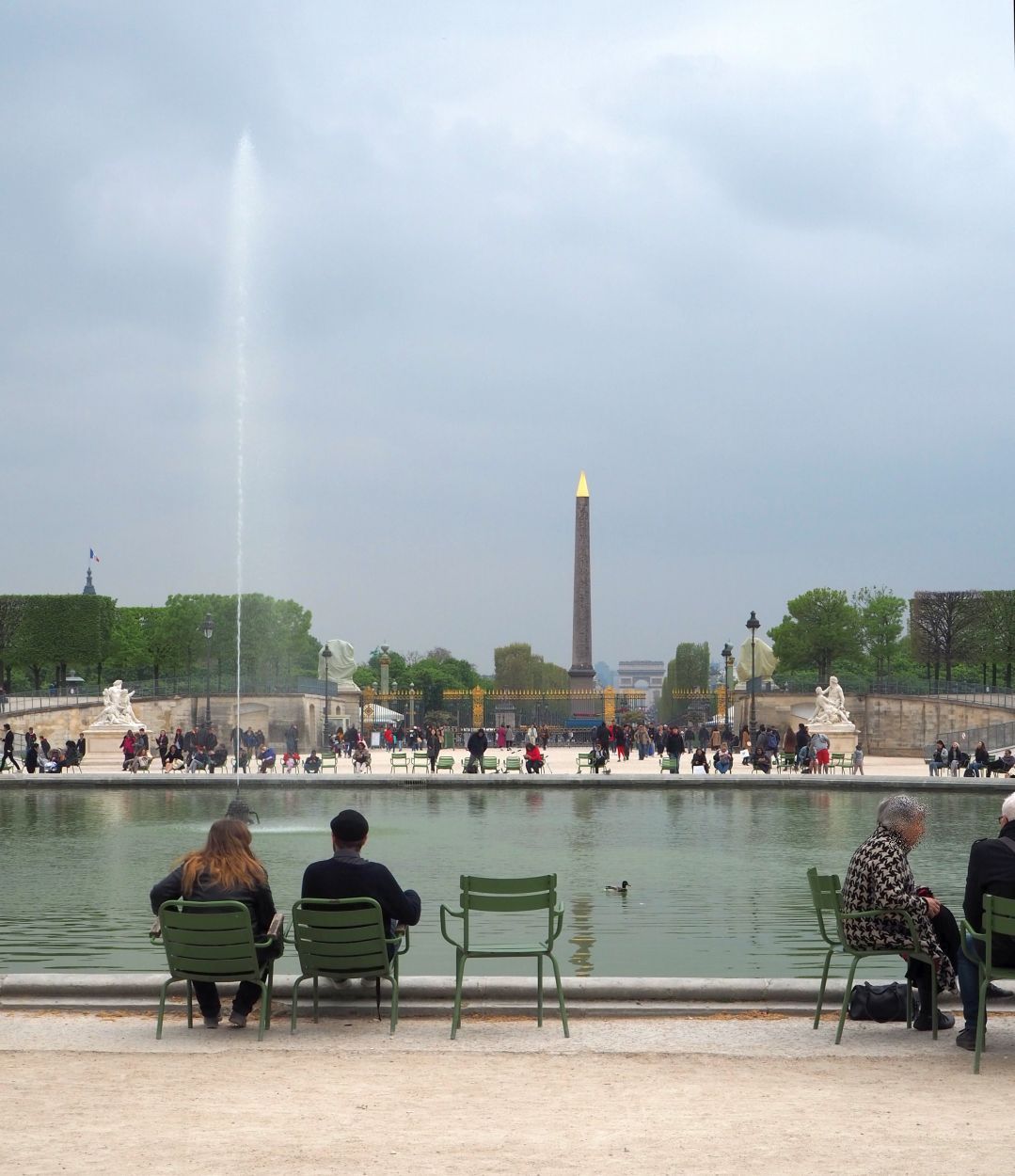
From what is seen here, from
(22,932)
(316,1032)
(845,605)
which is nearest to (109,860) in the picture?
(22,932)

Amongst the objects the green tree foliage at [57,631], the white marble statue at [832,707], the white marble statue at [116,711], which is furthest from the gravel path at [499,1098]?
the green tree foliage at [57,631]

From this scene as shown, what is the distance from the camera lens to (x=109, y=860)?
630 inches

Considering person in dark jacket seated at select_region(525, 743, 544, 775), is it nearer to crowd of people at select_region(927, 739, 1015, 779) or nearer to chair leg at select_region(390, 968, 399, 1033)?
crowd of people at select_region(927, 739, 1015, 779)

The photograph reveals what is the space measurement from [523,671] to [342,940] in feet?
366

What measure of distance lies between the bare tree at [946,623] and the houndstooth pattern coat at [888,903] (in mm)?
53753

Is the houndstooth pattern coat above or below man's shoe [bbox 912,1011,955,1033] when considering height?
above

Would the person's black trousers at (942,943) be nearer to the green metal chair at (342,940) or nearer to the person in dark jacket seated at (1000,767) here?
the green metal chair at (342,940)

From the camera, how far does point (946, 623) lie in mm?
59688

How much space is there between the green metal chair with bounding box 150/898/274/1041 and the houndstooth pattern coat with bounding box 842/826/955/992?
2.70m

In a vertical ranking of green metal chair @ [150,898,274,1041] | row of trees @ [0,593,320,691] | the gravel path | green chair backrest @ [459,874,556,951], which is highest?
row of trees @ [0,593,320,691]

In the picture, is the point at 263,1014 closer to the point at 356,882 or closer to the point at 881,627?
the point at 356,882

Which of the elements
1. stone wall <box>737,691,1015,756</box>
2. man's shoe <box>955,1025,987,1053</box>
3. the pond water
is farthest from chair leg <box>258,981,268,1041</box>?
stone wall <box>737,691,1015,756</box>

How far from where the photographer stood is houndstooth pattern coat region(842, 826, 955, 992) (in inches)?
269

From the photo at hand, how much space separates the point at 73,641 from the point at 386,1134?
196ft
